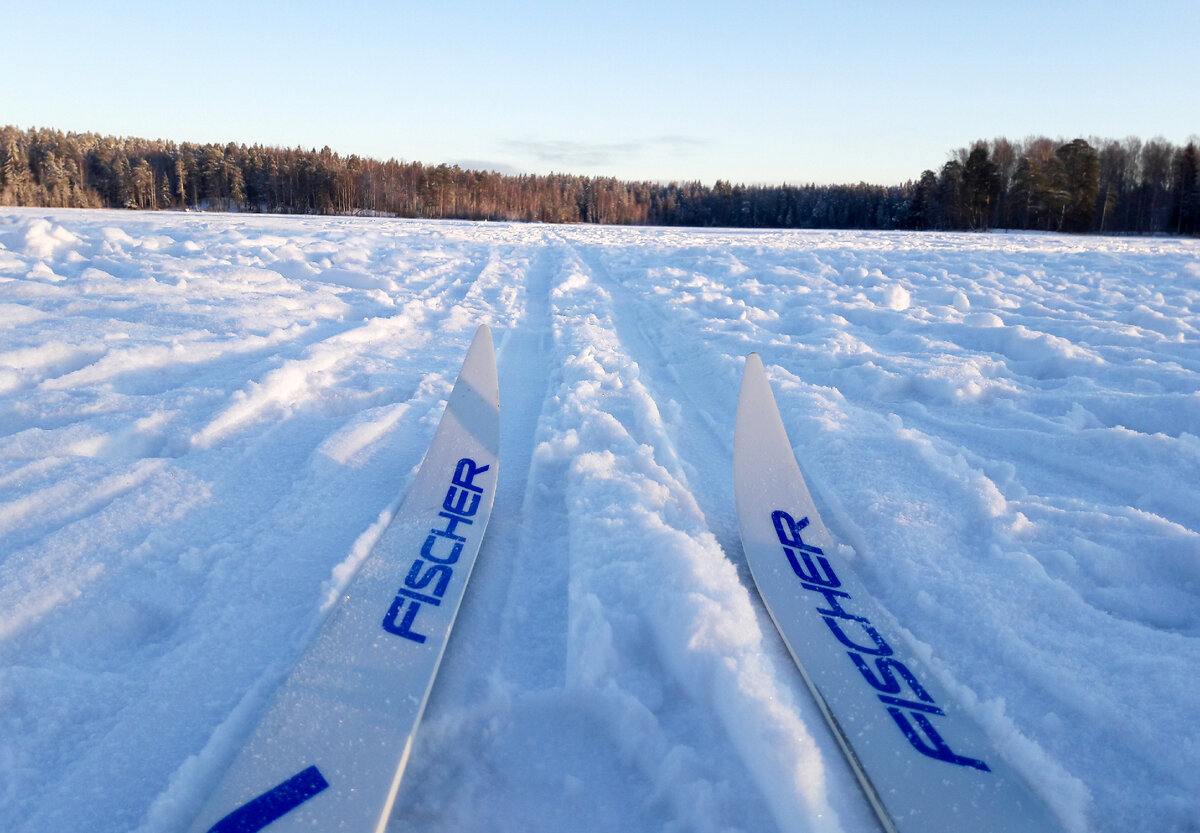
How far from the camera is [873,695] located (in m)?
1.97

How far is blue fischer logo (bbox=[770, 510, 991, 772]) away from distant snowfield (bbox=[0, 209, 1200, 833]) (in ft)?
0.52

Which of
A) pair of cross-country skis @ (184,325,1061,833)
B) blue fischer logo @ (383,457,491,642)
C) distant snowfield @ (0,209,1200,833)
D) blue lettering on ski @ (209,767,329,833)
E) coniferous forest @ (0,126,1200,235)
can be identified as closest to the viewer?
blue lettering on ski @ (209,767,329,833)

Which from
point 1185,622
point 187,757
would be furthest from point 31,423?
point 1185,622

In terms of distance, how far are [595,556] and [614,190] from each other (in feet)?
262

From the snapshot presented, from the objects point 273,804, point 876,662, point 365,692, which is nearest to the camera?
point 273,804

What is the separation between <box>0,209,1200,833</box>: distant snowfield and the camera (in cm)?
172

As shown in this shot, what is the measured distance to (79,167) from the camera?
180 feet

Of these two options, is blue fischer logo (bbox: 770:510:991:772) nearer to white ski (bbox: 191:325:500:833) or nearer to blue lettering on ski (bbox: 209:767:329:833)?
white ski (bbox: 191:325:500:833)

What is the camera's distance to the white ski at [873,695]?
5.34 ft

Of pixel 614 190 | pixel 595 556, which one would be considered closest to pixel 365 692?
pixel 595 556

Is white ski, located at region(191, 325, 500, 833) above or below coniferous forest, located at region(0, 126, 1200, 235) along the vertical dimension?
below

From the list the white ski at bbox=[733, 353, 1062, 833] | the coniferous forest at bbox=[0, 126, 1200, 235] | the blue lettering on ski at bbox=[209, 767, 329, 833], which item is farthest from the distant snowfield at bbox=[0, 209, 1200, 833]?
the coniferous forest at bbox=[0, 126, 1200, 235]

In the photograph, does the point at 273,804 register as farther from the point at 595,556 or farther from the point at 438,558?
the point at 595,556

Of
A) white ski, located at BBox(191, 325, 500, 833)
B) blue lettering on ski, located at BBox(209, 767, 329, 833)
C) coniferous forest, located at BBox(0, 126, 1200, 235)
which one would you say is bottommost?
blue lettering on ski, located at BBox(209, 767, 329, 833)
